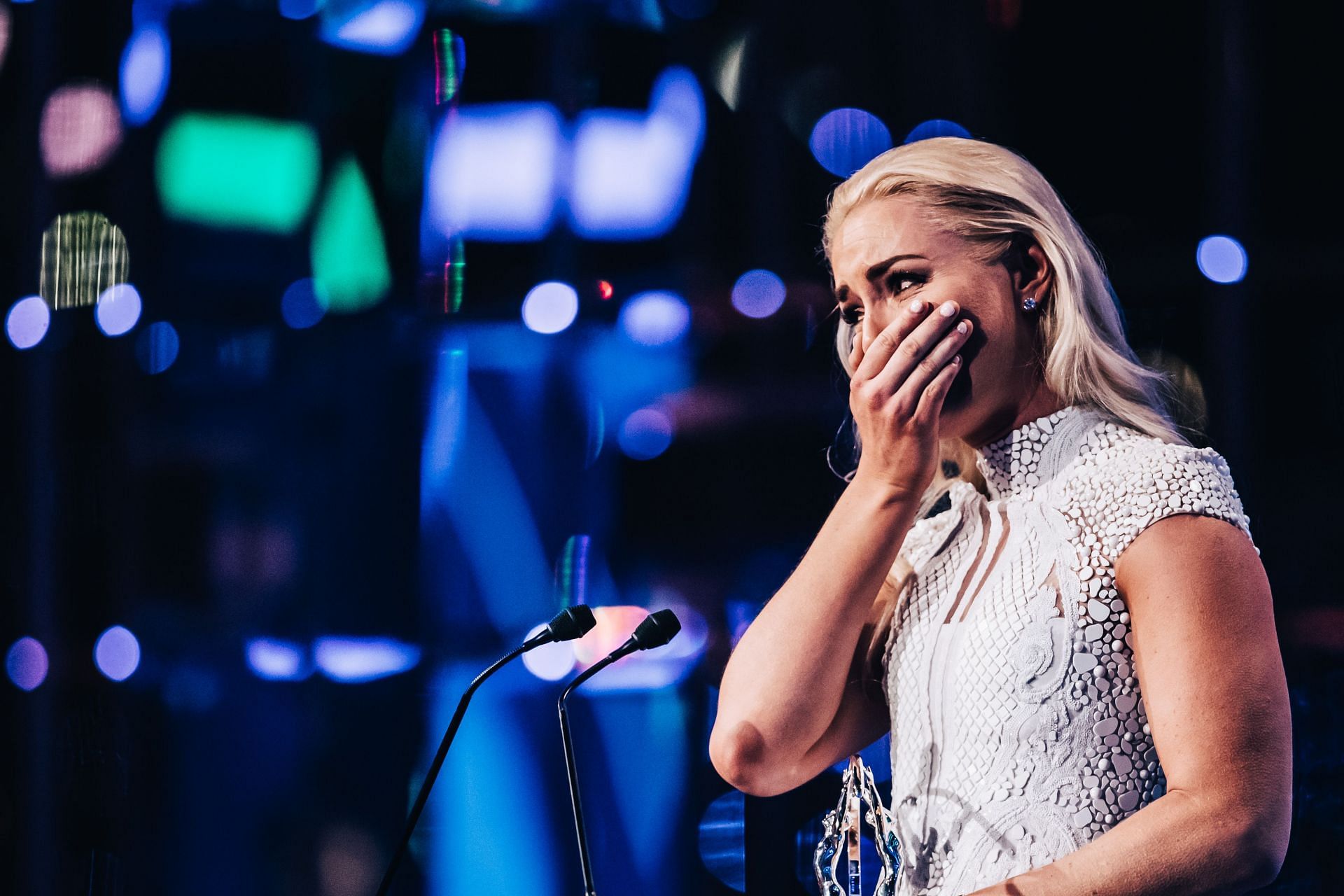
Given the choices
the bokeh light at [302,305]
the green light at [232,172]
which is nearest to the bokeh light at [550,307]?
the bokeh light at [302,305]

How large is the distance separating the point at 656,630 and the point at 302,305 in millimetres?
1148

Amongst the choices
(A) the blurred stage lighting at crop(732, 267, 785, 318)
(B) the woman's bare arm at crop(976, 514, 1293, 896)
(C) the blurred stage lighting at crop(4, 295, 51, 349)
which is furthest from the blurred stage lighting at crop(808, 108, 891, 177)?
(C) the blurred stage lighting at crop(4, 295, 51, 349)

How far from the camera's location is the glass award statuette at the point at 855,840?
98 cm

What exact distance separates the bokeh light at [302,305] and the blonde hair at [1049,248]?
1167mm

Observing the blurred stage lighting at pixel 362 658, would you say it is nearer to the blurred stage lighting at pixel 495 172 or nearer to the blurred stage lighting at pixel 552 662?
the blurred stage lighting at pixel 552 662

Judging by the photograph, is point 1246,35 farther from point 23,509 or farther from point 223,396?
point 23,509

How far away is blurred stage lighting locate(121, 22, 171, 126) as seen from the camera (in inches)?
80.8

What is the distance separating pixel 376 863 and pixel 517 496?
63 cm

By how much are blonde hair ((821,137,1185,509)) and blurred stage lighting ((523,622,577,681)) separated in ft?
3.17

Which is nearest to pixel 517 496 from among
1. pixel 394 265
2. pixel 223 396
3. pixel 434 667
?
pixel 434 667

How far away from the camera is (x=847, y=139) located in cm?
177

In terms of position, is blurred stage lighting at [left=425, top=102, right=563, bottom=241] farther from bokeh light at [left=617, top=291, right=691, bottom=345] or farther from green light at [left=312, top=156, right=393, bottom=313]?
bokeh light at [left=617, top=291, right=691, bottom=345]

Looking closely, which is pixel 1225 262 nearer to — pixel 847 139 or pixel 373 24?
pixel 847 139

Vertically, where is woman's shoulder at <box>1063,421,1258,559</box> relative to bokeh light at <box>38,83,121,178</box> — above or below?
below
